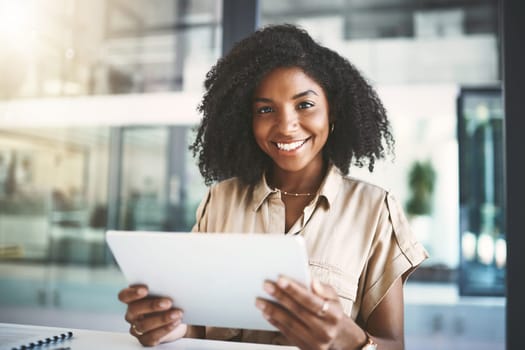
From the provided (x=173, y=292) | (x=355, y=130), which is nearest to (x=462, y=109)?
(x=355, y=130)

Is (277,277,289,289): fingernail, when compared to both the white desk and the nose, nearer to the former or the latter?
the white desk

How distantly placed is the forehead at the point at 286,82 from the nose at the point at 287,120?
6cm

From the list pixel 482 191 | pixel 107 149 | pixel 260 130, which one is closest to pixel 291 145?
pixel 260 130

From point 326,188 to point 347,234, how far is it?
148 mm

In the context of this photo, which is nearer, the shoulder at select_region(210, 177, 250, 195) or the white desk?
the white desk

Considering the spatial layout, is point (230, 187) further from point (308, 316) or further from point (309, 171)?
point (308, 316)

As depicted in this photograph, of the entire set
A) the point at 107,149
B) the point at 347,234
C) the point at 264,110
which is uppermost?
the point at 107,149

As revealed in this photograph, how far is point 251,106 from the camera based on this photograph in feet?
5.00

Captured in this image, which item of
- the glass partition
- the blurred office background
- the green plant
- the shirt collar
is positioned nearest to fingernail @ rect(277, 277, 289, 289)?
the shirt collar

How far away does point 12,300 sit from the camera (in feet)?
14.4

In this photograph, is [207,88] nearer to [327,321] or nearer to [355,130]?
[355,130]

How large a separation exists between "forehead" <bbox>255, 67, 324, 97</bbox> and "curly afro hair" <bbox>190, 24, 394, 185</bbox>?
2 cm

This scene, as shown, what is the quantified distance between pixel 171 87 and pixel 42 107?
1.26 metres

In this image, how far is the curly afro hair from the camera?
55.0 inches
